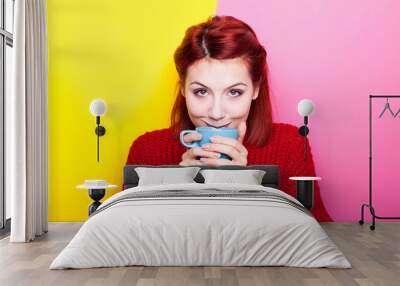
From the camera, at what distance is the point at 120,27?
21.9ft

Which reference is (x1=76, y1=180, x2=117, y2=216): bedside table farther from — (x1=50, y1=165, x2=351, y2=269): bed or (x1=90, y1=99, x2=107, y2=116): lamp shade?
(x1=50, y1=165, x2=351, y2=269): bed

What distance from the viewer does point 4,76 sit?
6.09m

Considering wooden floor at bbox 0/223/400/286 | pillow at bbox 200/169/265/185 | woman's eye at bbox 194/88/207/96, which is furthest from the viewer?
woman's eye at bbox 194/88/207/96

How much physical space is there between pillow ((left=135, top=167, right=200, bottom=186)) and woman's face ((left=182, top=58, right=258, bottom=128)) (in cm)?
67

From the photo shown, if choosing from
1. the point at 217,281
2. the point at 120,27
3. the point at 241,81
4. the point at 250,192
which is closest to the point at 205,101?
the point at 241,81

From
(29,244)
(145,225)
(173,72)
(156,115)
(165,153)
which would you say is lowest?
(29,244)

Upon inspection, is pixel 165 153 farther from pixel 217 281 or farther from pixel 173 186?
pixel 217 281

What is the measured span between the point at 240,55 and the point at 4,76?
2552 mm

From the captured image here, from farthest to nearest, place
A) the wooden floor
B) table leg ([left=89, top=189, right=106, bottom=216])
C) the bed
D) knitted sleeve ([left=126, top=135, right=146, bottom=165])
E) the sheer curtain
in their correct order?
knitted sleeve ([left=126, top=135, right=146, bottom=165]) < table leg ([left=89, top=189, right=106, bottom=216]) < the sheer curtain < the bed < the wooden floor

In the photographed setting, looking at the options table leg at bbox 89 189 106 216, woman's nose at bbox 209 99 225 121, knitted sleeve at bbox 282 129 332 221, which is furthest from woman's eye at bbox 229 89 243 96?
table leg at bbox 89 189 106 216

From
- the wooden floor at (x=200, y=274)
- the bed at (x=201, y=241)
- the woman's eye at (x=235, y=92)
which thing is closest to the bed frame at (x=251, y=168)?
the woman's eye at (x=235, y=92)

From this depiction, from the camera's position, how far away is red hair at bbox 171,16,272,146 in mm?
6520

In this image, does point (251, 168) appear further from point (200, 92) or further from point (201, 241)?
point (201, 241)

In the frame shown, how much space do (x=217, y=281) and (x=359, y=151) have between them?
3416mm
